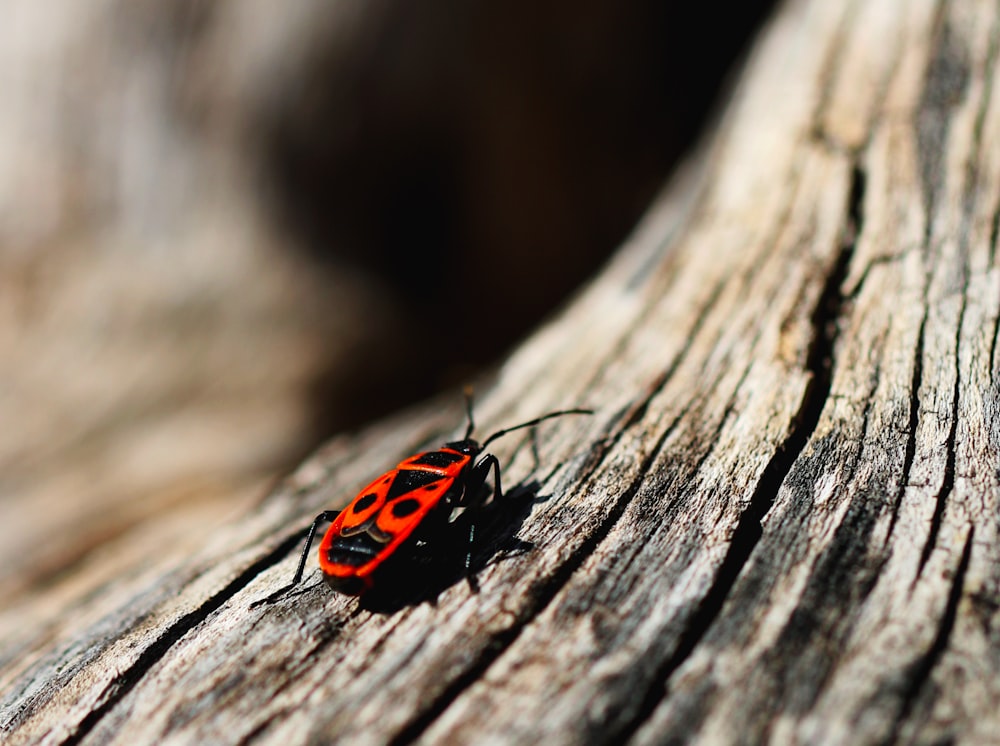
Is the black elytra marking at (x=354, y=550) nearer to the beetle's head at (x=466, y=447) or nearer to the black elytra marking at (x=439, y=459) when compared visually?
the black elytra marking at (x=439, y=459)

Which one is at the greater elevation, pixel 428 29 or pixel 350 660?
pixel 428 29

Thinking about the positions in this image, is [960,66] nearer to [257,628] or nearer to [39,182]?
[257,628]

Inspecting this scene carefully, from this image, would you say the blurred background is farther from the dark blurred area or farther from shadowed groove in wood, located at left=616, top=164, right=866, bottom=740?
shadowed groove in wood, located at left=616, top=164, right=866, bottom=740

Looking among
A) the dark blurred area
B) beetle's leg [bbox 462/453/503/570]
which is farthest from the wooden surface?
the dark blurred area

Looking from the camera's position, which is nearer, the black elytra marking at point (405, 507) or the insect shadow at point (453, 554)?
the insect shadow at point (453, 554)

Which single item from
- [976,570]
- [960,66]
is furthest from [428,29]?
[976,570]

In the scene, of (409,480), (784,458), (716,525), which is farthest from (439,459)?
(784,458)

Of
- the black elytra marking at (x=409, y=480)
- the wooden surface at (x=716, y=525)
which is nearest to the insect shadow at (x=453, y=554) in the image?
the wooden surface at (x=716, y=525)

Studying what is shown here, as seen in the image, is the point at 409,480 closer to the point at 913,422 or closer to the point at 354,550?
the point at 354,550
